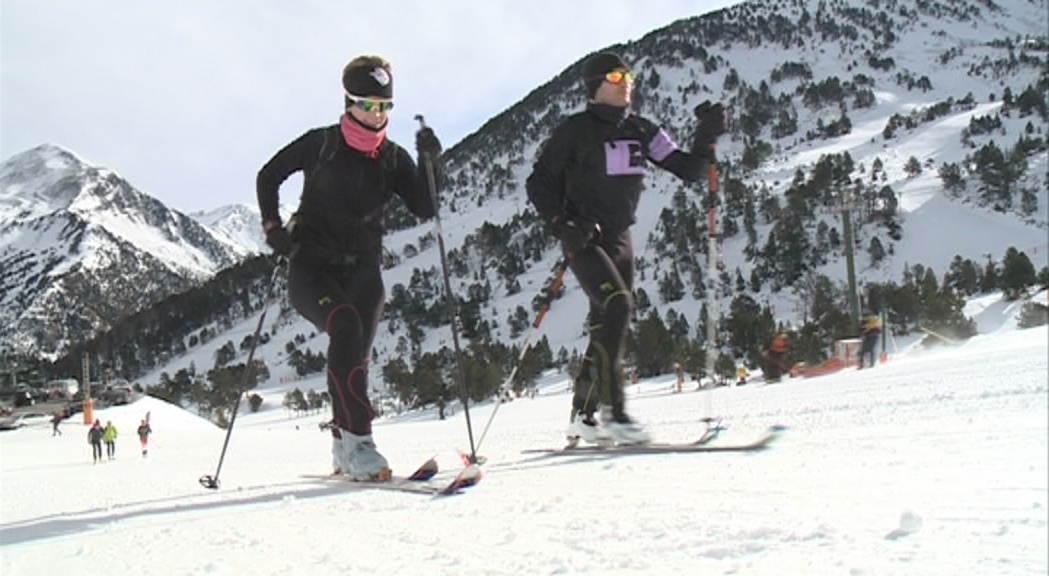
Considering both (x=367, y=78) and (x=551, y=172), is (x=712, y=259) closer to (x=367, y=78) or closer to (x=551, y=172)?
(x=551, y=172)

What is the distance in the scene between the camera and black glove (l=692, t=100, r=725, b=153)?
3717 mm

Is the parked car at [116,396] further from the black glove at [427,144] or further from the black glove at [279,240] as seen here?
the black glove at [427,144]

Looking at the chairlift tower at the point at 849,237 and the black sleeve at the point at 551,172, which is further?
the black sleeve at the point at 551,172

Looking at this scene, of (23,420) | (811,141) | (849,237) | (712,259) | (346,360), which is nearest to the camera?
(849,237)

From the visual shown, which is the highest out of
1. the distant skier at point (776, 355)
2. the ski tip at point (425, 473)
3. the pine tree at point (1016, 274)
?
the pine tree at point (1016, 274)

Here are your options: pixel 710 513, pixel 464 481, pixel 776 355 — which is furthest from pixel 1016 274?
pixel 776 355

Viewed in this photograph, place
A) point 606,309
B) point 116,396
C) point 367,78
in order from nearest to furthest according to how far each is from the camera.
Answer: point 367,78 → point 606,309 → point 116,396

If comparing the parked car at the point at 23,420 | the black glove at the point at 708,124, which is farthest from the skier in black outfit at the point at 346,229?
the parked car at the point at 23,420

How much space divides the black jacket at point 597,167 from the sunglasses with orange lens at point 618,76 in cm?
15

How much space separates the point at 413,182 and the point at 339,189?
0.45 metres

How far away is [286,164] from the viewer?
13.3ft

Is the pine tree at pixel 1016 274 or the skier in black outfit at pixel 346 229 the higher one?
the skier in black outfit at pixel 346 229

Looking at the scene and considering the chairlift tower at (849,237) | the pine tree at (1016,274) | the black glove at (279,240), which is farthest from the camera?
the black glove at (279,240)

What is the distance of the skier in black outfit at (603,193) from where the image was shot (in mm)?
3896
